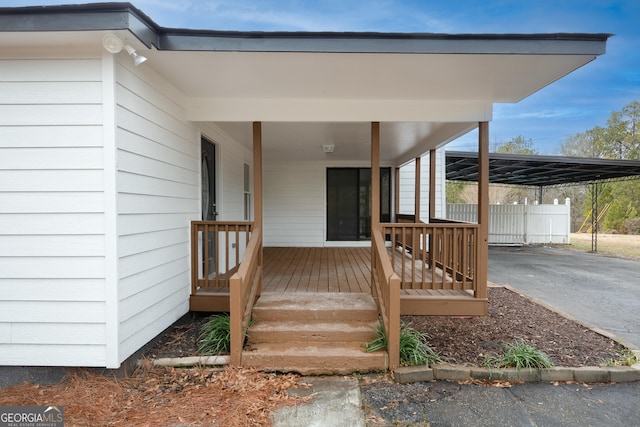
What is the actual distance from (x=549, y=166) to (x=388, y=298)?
851 centimetres

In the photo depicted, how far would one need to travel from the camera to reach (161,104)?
321 cm

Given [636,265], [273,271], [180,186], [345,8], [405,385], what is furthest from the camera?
[345,8]

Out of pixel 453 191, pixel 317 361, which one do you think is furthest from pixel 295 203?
pixel 453 191

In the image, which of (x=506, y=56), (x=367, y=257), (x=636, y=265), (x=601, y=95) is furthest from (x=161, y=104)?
(x=601, y=95)

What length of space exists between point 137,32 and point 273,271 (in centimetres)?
360

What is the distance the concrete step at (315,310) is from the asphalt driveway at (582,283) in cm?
258

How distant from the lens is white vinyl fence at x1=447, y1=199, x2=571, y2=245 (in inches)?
491

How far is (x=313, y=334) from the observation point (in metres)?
3.13

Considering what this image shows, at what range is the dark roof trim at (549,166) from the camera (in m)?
8.10

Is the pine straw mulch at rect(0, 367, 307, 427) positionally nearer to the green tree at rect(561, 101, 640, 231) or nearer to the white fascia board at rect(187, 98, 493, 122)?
the white fascia board at rect(187, 98, 493, 122)

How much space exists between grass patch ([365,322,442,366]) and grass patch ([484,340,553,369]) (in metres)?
0.46

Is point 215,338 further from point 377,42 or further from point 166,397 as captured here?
point 377,42

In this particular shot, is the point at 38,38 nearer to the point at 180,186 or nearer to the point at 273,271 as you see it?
the point at 180,186

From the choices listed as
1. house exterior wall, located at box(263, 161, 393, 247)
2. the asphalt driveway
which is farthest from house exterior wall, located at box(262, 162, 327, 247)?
the asphalt driveway
